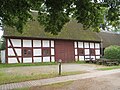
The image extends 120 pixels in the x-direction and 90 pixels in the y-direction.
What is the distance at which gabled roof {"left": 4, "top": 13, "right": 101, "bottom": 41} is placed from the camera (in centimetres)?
3077

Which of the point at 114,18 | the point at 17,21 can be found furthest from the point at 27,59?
the point at 114,18

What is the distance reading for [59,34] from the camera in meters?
34.7

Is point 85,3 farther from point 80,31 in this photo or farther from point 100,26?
point 80,31

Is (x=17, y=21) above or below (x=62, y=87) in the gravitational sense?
above

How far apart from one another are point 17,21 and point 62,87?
5.87m

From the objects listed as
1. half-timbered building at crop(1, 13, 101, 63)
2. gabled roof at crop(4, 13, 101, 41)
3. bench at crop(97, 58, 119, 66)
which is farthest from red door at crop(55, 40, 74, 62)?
bench at crop(97, 58, 119, 66)

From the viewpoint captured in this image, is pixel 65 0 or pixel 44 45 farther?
pixel 44 45

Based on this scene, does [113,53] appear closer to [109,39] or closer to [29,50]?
[29,50]

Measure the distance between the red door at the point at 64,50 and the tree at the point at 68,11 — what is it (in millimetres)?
19305

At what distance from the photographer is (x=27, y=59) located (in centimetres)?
3188

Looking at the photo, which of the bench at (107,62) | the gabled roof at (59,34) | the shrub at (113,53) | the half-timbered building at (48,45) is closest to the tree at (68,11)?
the half-timbered building at (48,45)

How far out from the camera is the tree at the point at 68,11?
1206cm

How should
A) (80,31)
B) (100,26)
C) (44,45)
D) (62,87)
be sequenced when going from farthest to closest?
(80,31) < (44,45) < (100,26) < (62,87)

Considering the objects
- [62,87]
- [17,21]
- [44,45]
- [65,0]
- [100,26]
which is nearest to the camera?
[65,0]
